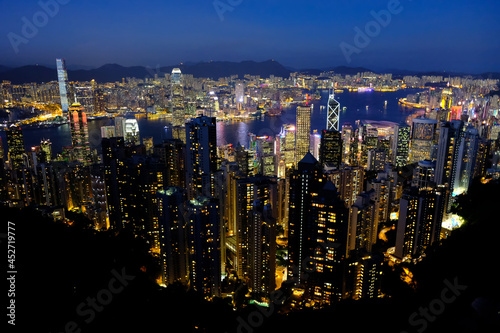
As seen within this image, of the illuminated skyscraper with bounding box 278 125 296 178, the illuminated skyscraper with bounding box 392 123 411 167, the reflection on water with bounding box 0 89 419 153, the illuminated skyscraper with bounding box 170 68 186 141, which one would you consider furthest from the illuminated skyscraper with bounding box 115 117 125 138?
the illuminated skyscraper with bounding box 392 123 411 167

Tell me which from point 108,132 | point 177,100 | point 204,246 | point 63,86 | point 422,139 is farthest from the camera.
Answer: point 63,86

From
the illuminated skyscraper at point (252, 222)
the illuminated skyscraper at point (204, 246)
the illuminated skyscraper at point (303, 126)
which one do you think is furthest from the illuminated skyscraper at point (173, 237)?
the illuminated skyscraper at point (303, 126)

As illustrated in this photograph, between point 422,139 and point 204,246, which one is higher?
point 422,139

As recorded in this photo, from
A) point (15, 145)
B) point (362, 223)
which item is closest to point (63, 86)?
point (15, 145)

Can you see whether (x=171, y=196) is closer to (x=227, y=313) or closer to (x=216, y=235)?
(x=216, y=235)

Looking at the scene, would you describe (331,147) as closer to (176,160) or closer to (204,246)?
(176,160)

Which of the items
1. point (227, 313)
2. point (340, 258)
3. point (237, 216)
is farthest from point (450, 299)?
point (237, 216)
